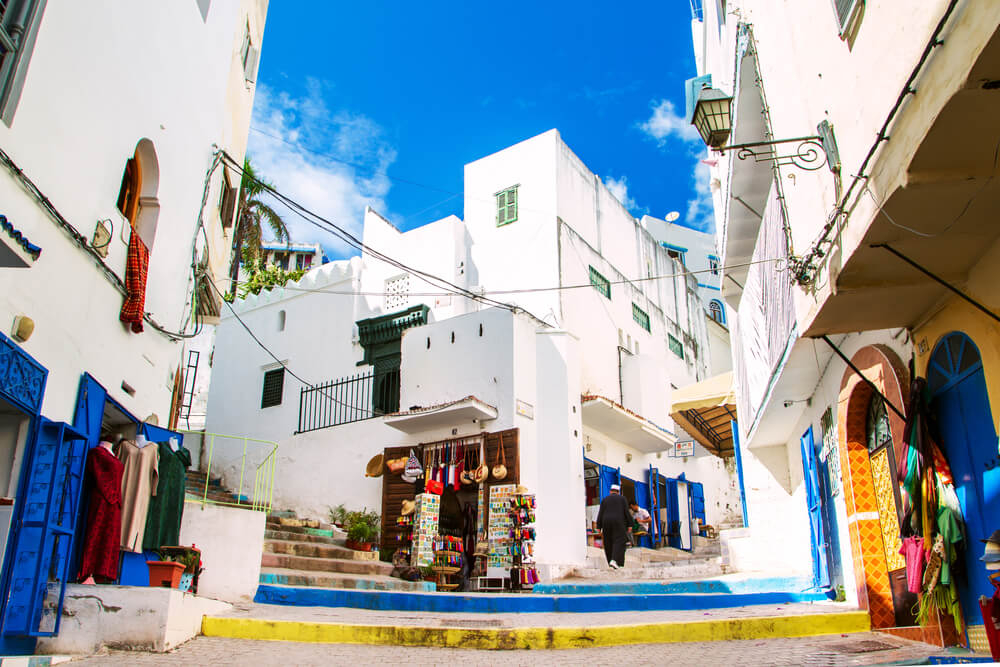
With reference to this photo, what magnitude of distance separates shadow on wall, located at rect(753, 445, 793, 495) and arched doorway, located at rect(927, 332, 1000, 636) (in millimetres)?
7694

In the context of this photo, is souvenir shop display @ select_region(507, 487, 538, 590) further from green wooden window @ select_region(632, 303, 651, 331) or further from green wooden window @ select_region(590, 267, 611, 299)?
green wooden window @ select_region(632, 303, 651, 331)

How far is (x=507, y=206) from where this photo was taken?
20.5 meters

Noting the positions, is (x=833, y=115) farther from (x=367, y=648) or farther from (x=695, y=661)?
(x=367, y=648)

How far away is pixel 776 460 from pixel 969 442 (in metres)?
8.22

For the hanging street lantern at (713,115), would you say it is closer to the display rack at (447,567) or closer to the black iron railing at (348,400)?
the display rack at (447,567)

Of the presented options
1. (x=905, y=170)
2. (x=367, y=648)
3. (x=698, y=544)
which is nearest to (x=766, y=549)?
(x=698, y=544)

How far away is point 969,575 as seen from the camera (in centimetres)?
582

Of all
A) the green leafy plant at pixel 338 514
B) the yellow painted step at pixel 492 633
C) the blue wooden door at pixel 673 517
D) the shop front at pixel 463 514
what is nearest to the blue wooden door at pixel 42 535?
the yellow painted step at pixel 492 633

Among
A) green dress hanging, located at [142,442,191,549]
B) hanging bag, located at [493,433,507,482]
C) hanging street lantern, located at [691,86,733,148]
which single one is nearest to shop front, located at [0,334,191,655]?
green dress hanging, located at [142,442,191,549]

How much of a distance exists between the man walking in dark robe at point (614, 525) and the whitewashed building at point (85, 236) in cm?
809

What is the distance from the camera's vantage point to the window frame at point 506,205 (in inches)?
798

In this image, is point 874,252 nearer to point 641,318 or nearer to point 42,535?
point 42,535

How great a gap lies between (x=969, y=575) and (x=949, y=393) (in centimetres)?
141

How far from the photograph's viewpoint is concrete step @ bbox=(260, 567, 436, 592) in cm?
1053
